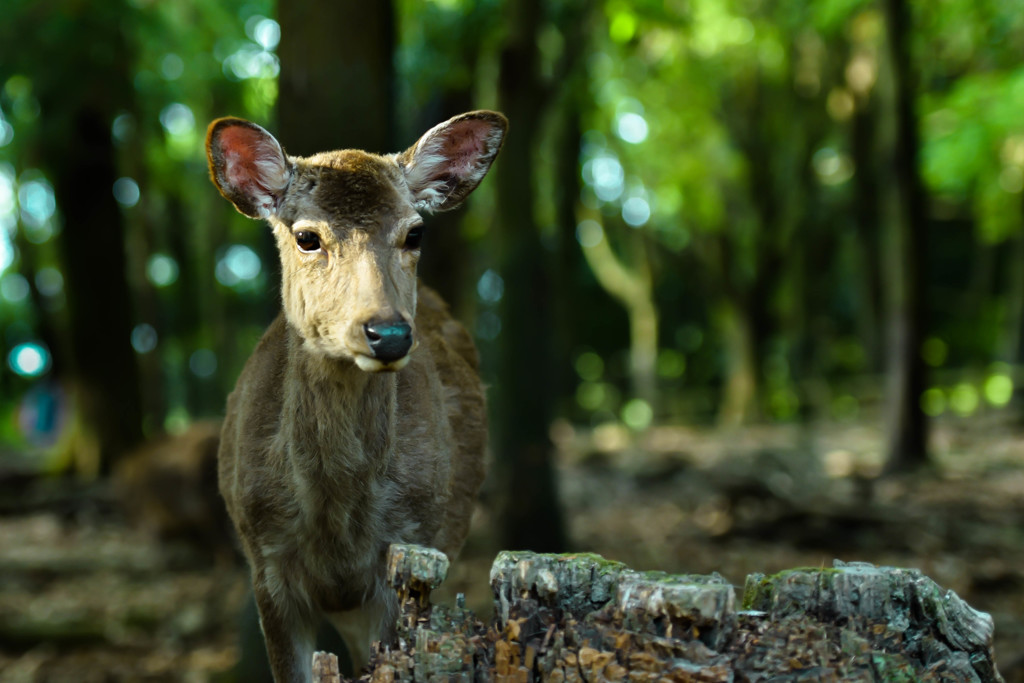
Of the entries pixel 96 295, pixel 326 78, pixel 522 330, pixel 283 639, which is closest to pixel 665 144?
pixel 96 295

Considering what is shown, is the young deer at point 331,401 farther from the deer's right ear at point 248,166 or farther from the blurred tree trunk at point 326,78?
the blurred tree trunk at point 326,78

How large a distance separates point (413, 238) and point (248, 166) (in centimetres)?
68

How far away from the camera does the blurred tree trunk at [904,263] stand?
38.0ft

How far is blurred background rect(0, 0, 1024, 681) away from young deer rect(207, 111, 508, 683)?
1.41 meters

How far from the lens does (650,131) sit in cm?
1939

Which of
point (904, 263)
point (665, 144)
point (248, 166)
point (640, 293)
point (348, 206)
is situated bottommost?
point (348, 206)

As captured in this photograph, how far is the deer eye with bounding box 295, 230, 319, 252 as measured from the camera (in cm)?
367

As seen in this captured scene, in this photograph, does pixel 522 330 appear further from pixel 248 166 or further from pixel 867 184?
pixel 867 184

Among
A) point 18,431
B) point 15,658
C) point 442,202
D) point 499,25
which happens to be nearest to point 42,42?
point 499,25

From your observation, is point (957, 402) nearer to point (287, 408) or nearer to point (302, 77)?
point (302, 77)

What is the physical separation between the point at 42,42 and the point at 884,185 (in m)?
9.45

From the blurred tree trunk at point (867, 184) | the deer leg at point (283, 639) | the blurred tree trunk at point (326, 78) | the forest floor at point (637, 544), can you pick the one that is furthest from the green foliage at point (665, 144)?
the forest floor at point (637, 544)

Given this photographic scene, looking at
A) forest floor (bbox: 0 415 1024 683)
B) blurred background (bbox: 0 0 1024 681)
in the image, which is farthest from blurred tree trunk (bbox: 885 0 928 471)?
forest floor (bbox: 0 415 1024 683)

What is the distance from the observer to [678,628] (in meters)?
2.29
